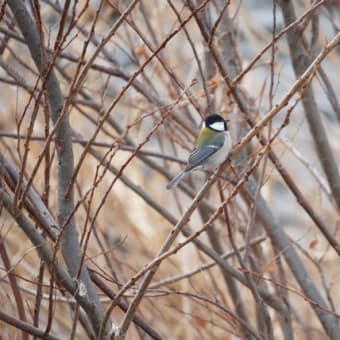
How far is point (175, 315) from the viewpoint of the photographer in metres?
4.94

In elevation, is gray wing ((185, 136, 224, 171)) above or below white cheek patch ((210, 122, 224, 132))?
below

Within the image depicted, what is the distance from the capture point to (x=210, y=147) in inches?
101

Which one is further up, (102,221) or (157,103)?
(102,221)

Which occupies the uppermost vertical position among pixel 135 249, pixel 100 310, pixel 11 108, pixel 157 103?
pixel 11 108

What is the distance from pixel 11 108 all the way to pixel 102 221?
0.91 metres

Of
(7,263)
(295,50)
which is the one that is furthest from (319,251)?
(7,263)

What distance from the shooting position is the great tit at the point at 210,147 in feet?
8.30

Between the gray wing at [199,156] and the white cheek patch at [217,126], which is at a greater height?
the white cheek patch at [217,126]

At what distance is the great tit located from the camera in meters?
2.53

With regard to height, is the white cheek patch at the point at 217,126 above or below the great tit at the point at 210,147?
above

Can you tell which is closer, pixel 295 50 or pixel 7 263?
pixel 7 263

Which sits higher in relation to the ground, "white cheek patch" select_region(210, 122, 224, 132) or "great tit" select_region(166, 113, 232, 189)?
"white cheek patch" select_region(210, 122, 224, 132)

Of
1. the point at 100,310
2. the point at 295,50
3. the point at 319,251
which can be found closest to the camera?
the point at 100,310

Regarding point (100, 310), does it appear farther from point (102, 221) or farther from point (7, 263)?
point (102, 221)
